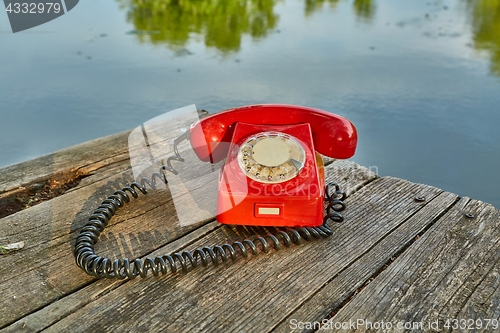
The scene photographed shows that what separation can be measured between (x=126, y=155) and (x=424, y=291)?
A: 950mm

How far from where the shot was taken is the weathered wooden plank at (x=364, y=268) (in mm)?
830

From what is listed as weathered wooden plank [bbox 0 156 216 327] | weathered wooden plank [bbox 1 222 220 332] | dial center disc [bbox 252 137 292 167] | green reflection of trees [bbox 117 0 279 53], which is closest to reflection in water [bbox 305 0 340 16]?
green reflection of trees [bbox 117 0 279 53]

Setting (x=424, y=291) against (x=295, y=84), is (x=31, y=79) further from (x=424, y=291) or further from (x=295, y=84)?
(x=424, y=291)

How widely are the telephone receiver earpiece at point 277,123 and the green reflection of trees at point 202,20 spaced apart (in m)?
1.92

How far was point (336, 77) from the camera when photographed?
267cm

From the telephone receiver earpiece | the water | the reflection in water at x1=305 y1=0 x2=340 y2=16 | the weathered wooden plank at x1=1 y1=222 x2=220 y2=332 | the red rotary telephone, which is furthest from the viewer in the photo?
the reflection in water at x1=305 y1=0 x2=340 y2=16

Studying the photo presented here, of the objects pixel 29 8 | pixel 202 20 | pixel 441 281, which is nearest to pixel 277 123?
pixel 441 281

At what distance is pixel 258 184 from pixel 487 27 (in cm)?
315

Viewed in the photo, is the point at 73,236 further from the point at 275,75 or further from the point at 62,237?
the point at 275,75

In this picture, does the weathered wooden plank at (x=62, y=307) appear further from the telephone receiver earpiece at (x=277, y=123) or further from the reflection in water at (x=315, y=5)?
the reflection in water at (x=315, y=5)

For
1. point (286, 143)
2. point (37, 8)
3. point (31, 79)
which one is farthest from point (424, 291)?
point (37, 8)

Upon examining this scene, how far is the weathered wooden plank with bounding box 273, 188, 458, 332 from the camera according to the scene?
32.7 inches

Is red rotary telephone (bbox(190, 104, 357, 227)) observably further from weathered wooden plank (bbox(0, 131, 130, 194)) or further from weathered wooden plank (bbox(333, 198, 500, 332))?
weathered wooden plank (bbox(0, 131, 130, 194))

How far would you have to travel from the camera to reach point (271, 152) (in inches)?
45.7
